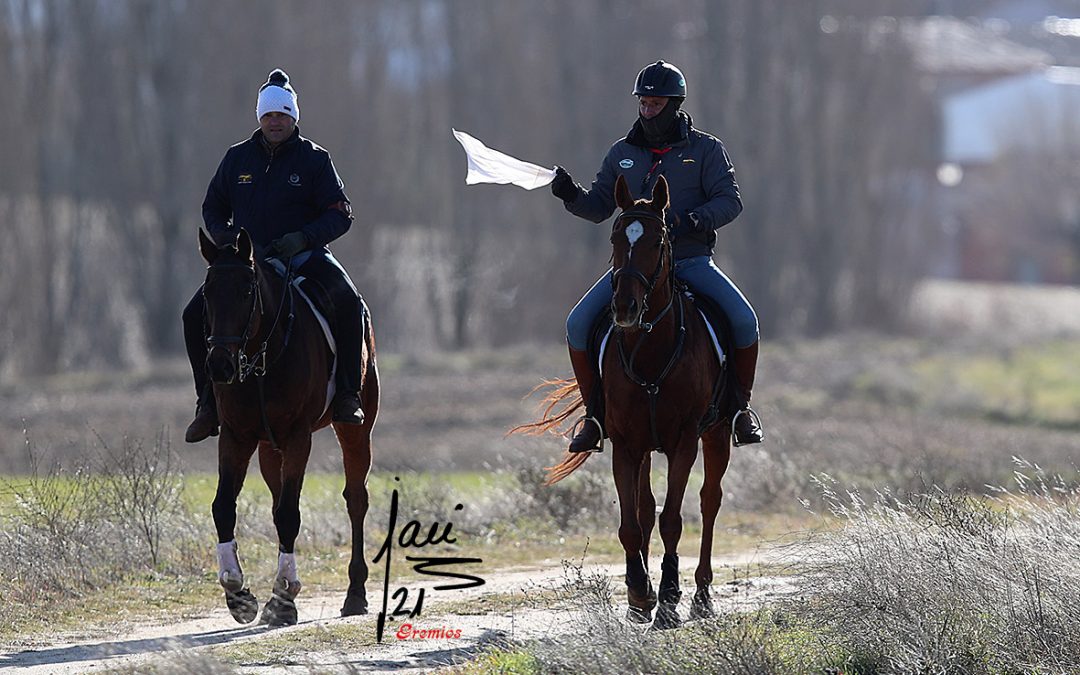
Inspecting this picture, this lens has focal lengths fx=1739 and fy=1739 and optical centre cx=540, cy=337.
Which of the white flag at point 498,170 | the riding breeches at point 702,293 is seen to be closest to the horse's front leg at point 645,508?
the riding breeches at point 702,293

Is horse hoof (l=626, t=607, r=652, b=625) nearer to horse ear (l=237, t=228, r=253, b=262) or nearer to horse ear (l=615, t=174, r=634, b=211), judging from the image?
horse ear (l=615, t=174, r=634, b=211)

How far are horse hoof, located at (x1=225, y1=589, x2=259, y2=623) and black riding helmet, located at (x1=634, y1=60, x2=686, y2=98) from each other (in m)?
3.59

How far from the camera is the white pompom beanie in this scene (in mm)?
10422

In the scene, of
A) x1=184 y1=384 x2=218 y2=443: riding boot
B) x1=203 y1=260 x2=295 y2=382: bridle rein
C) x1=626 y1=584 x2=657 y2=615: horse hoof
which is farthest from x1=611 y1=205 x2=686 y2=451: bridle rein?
x1=184 y1=384 x2=218 y2=443: riding boot

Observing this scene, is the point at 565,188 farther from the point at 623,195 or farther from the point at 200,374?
the point at 200,374

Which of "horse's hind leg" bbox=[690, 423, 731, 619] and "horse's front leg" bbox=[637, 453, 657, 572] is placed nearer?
"horse's front leg" bbox=[637, 453, 657, 572]

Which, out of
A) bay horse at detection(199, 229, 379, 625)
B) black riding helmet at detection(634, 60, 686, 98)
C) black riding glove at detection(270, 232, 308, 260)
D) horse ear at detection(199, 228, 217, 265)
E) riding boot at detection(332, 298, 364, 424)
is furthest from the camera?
riding boot at detection(332, 298, 364, 424)

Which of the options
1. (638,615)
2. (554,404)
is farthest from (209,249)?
(638,615)

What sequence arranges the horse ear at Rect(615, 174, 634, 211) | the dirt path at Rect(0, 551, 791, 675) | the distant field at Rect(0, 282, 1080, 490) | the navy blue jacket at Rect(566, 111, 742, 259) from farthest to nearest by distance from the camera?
the distant field at Rect(0, 282, 1080, 490) < the navy blue jacket at Rect(566, 111, 742, 259) < the horse ear at Rect(615, 174, 634, 211) < the dirt path at Rect(0, 551, 791, 675)

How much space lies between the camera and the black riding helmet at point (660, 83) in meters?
9.84

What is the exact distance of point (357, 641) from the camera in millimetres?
9273

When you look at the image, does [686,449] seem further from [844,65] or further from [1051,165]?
[1051,165]

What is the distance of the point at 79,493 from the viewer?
12.1 m

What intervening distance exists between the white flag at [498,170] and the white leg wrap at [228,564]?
96.5 inches
